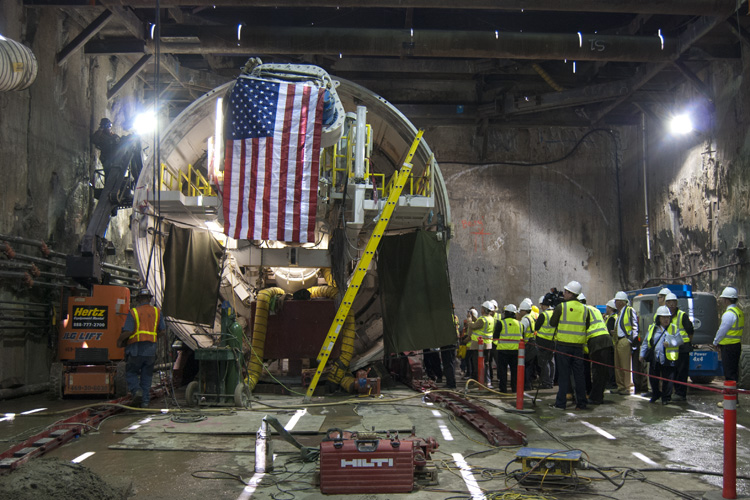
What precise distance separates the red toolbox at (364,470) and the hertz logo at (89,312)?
618 centimetres

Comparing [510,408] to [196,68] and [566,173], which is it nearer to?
[566,173]

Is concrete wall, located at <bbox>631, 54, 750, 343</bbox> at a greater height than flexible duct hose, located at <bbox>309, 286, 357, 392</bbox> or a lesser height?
greater

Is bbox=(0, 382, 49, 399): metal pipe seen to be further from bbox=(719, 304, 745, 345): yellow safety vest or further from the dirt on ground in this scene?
bbox=(719, 304, 745, 345): yellow safety vest

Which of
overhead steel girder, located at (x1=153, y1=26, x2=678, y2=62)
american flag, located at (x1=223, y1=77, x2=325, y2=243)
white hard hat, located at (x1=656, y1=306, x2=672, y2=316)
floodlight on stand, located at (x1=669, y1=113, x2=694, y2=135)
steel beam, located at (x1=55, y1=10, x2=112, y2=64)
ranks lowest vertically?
white hard hat, located at (x1=656, y1=306, x2=672, y2=316)

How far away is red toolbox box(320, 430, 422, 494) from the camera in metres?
4.53

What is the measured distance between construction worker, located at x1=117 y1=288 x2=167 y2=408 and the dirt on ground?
Result: 4185 mm

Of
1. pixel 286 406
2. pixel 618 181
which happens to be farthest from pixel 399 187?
pixel 618 181

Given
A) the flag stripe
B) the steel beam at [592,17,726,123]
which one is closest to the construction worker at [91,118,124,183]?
the flag stripe

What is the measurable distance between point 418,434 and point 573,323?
2.88 m

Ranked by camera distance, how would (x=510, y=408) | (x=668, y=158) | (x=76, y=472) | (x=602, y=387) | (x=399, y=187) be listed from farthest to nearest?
1. (x=668, y=158)
2. (x=399, y=187)
3. (x=602, y=387)
4. (x=510, y=408)
5. (x=76, y=472)

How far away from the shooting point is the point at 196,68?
15.5 m

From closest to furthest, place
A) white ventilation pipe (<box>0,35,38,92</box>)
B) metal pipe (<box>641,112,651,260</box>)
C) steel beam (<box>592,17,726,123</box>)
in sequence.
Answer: white ventilation pipe (<box>0,35,38,92</box>), steel beam (<box>592,17,726,123</box>), metal pipe (<box>641,112,651,260</box>)

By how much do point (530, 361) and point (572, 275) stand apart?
6331 millimetres

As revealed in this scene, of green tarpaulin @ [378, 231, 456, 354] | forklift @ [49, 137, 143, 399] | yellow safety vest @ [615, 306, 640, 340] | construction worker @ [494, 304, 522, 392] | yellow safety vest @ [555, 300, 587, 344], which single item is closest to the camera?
yellow safety vest @ [555, 300, 587, 344]
